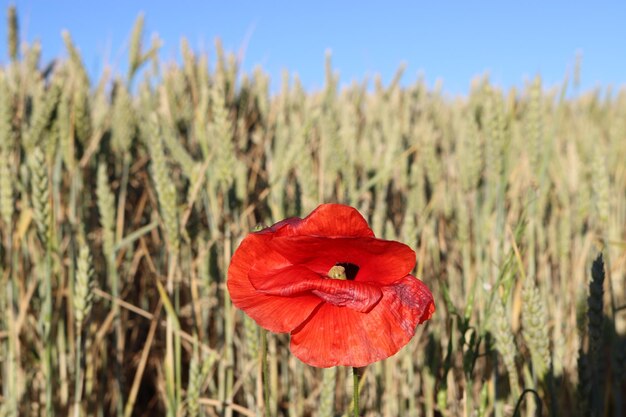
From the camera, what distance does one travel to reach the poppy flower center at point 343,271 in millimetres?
513

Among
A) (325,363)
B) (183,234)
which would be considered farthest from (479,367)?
(325,363)

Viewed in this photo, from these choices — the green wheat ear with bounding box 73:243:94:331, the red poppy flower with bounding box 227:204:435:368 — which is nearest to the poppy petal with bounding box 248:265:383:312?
the red poppy flower with bounding box 227:204:435:368

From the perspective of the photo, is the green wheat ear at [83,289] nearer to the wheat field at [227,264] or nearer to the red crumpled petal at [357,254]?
the wheat field at [227,264]

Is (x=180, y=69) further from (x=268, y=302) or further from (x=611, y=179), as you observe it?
(x=268, y=302)

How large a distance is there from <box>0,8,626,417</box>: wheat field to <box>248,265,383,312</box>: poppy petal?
0.07 metres

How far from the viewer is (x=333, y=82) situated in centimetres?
220

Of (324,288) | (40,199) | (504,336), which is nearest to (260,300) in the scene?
(324,288)

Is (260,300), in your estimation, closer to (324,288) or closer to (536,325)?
(324,288)

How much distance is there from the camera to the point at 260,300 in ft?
1.68

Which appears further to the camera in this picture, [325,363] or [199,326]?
[199,326]

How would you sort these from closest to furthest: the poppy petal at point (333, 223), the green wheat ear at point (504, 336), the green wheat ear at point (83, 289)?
1. the poppy petal at point (333, 223)
2. the green wheat ear at point (504, 336)
3. the green wheat ear at point (83, 289)

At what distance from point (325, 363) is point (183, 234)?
588 millimetres

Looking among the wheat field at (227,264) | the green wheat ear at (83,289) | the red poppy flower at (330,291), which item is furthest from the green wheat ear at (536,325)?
the green wheat ear at (83,289)

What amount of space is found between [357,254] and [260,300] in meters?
0.09
